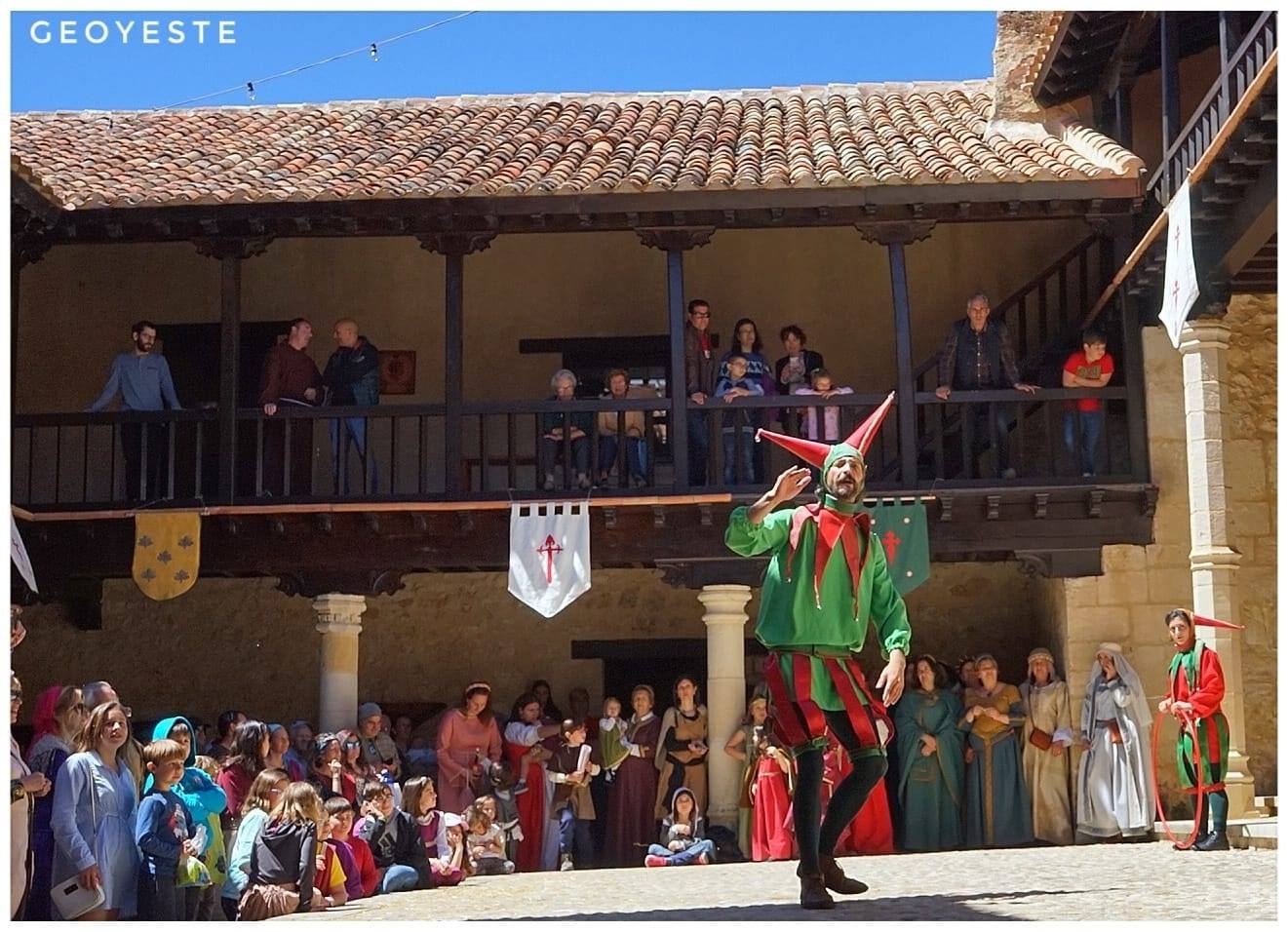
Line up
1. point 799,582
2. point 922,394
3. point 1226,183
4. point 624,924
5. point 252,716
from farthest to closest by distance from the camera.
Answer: point 252,716 → point 922,394 → point 1226,183 → point 799,582 → point 624,924

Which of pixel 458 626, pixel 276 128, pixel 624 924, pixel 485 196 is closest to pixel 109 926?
pixel 624 924

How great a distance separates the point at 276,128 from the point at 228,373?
3.69 meters

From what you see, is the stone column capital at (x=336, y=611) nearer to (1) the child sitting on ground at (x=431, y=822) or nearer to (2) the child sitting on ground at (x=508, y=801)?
(2) the child sitting on ground at (x=508, y=801)

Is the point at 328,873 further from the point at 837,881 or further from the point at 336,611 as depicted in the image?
the point at 336,611

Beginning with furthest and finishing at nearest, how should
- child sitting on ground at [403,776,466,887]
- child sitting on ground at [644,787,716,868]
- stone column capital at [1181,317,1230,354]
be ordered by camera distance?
1. child sitting on ground at [644,787,716,868]
2. stone column capital at [1181,317,1230,354]
3. child sitting on ground at [403,776,466,887]

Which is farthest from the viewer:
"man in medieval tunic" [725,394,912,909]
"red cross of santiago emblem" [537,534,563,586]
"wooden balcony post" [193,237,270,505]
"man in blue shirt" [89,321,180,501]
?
"man in blue shirt" [89,321,180,501]

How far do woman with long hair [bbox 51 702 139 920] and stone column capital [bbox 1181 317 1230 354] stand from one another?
7.27 metres

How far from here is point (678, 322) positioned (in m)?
14.8

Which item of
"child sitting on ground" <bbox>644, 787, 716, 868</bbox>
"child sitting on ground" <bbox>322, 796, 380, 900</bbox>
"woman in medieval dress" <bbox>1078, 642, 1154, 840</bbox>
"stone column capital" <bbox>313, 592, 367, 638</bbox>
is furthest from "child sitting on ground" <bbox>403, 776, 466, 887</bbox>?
"woman in medieval dress" <bbox>1078, 642, 1154, 840</bbox>

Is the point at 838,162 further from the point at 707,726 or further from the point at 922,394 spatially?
the point at 707,726

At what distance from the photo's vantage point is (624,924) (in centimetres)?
652

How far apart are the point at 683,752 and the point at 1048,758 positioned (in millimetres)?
2637

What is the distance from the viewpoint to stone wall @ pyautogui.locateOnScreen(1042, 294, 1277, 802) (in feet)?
46.4

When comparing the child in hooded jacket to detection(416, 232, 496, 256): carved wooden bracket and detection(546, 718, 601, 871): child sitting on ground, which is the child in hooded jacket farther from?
detection(416, 232, 496, 256): carved wooden bracket
